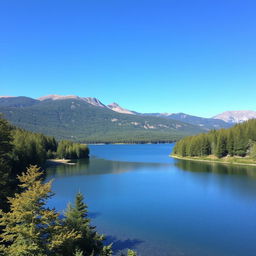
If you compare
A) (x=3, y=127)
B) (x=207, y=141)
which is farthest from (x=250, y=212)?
(x=207, y=141)

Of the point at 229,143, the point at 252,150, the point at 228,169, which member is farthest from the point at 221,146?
the point at 228,169

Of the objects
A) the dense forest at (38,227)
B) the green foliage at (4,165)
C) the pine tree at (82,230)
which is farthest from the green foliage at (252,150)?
the green foliage at (4,165)

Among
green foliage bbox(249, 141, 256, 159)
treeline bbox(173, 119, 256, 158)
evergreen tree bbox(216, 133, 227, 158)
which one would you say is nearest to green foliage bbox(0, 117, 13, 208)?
green foliage bbox(249, 141, 256, 159)

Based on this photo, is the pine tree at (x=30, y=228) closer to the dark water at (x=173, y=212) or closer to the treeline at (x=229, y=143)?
the dark water at (x=173, y=212)

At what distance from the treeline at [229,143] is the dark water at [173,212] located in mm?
37650

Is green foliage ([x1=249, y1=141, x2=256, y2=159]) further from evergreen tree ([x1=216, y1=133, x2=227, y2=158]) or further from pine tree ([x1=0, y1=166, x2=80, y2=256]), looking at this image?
pine tree ([x1=0, y1=166, x2=80, y2=256])

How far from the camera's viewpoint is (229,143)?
105 metres

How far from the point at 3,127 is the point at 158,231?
22.6m

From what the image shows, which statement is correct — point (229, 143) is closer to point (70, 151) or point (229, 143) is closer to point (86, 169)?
point (86, 169)

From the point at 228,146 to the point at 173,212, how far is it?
250ft

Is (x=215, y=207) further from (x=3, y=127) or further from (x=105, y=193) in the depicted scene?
(x=3, y=127)

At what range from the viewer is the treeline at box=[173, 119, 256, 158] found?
330ft

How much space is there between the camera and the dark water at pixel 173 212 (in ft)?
88.4

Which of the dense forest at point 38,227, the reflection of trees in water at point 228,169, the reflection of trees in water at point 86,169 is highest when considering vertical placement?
the dense forest at point 38,227
